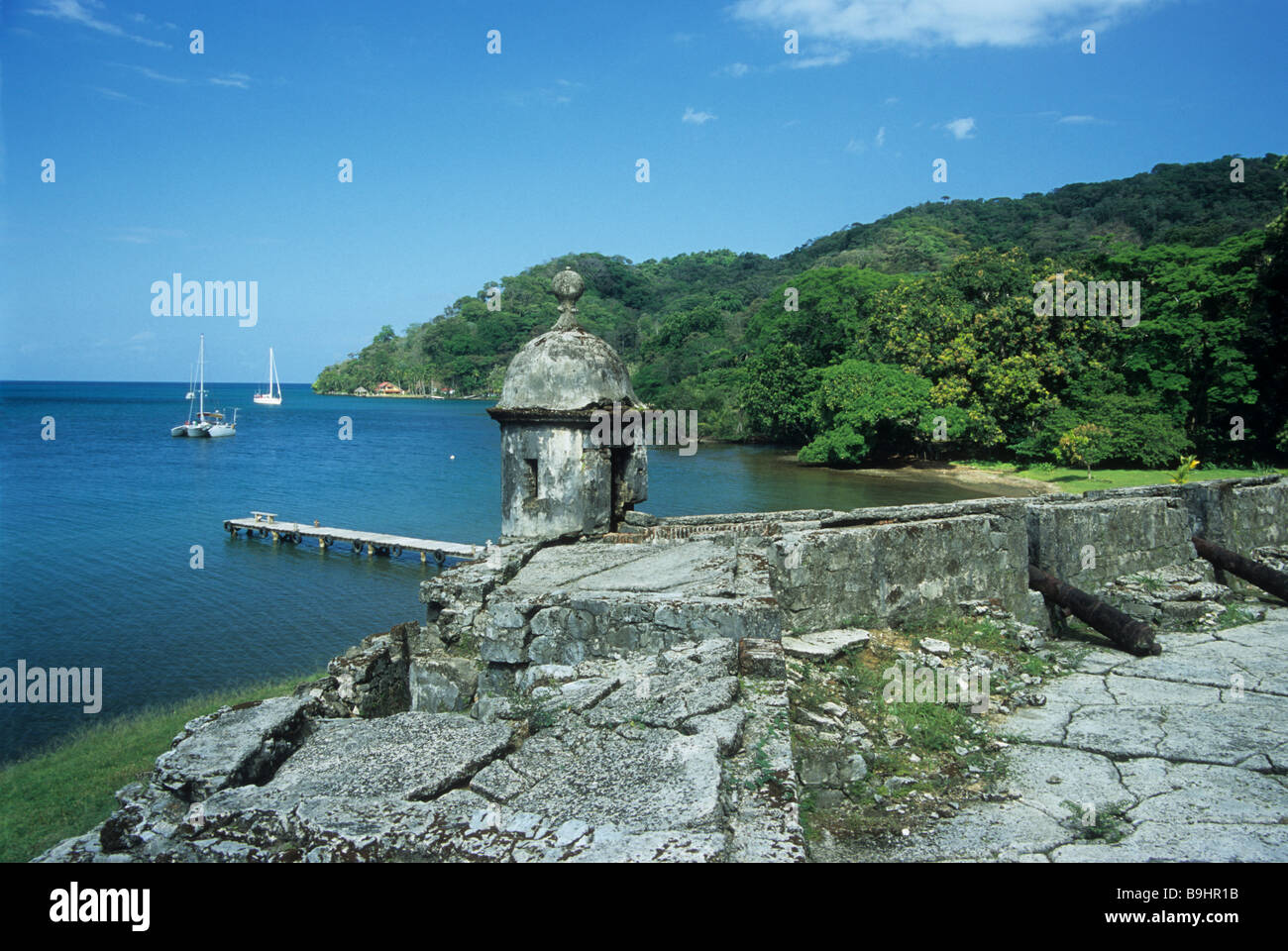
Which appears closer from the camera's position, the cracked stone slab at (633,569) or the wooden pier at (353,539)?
the cracked stone slab at (633,569)

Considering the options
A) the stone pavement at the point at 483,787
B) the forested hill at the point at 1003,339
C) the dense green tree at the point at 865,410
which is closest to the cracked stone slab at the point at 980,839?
the stone pavement at the point at 483,787

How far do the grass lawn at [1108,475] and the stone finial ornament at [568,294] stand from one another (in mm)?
25138

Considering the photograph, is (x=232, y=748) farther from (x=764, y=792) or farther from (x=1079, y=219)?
(x=1079, y=219)

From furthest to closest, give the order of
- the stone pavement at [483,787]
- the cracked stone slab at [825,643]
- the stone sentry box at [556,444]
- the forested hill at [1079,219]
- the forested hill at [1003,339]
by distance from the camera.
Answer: the forested hill at [1079,219] → the forested hill at [1003,339] → the stone sentry box at [556,444] → the cracked stone slab at [825,643] → the stone pavement at [483,787]

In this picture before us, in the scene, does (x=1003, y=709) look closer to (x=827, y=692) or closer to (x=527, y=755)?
(x=827, y=692)

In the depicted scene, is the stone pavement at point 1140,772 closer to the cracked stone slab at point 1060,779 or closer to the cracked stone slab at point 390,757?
the cracked stone slab at point 1060,779

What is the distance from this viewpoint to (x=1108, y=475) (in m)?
32.1

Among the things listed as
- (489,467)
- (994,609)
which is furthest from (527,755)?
(489,467)

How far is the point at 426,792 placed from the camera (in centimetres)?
335

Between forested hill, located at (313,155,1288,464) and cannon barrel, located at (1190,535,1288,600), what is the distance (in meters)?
16.9

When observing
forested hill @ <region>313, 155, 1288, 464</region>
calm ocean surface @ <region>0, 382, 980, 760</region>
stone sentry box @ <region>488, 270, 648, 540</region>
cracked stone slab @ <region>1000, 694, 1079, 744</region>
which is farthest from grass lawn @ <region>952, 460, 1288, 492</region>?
stone sentry box @ <region>488, 270, 648, 540</region>

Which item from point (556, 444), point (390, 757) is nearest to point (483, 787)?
point (390, 757)

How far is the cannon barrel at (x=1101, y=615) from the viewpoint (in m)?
Answer: 7.53

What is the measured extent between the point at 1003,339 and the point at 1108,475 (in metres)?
7.49
